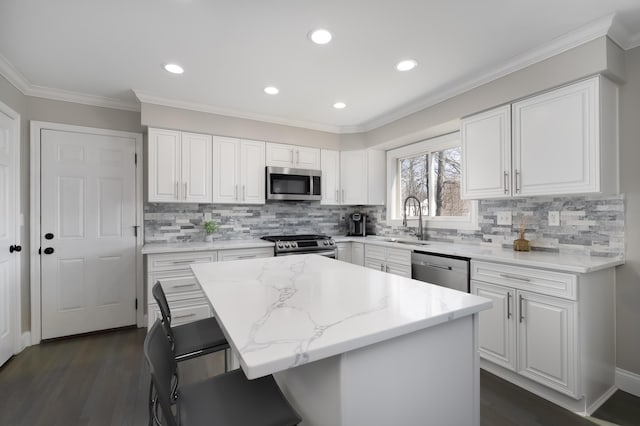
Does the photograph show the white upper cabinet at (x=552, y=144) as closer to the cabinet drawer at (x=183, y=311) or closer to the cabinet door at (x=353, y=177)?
the cabinet door at (x=353, y=177)

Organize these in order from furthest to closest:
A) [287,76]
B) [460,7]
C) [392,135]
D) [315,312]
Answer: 1. [392,135]
2. [287,76]
3. [460,7]
4. [315,312]

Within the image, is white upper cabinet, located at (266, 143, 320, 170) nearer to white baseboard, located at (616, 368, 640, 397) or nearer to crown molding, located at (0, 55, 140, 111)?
crown molding, located at (0, 55, 140, 111)

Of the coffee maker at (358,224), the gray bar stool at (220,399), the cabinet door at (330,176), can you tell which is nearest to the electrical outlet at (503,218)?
the coffee maker at (358,224)

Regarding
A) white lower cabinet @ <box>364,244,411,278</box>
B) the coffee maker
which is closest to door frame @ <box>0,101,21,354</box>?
white lower cabinet @ <box>364,244,411,278</box>

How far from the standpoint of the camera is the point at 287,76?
2.66 metres

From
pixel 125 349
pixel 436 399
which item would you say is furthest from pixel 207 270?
pixel 125 349

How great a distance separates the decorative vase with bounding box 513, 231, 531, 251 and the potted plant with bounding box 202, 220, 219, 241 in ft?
10.0

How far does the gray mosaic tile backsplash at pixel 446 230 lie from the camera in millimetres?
2193

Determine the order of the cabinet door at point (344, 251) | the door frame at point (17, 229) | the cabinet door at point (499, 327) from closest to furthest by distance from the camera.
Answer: the cabinet door at point (499, 327), the door frame at point (17, 229), the cabinet door at point (344, 251)

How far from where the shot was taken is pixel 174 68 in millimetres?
2486

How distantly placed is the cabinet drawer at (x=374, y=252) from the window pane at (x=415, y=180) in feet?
2.60

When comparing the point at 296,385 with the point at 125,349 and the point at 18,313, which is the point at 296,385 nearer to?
the point at 125,349

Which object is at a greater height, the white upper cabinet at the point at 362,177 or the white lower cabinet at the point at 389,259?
the white upper cabinet at the point at 362,177

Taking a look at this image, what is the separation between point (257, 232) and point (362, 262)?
1.42 meters
